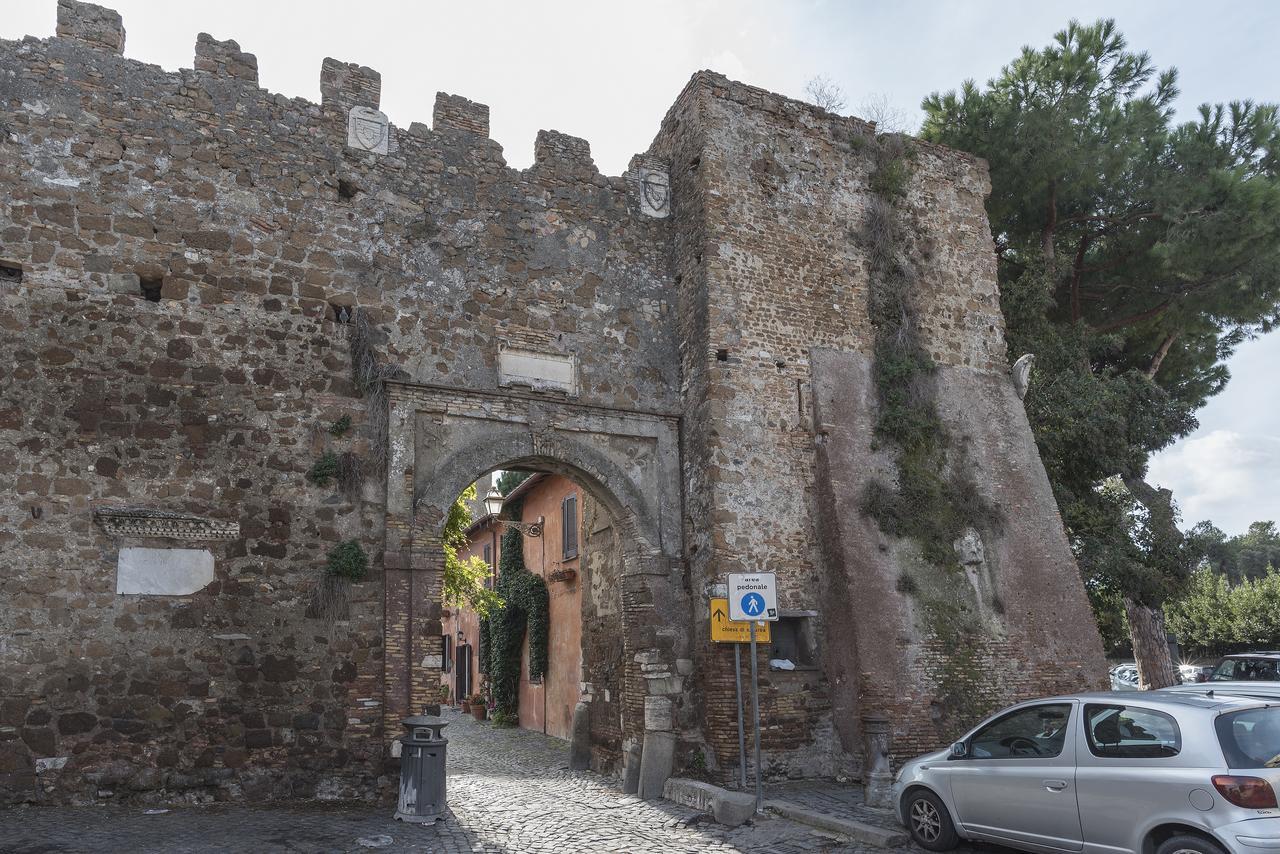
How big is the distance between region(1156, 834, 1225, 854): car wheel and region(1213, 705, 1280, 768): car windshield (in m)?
0.44

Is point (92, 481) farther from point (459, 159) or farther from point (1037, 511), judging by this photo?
point (1037, 511)

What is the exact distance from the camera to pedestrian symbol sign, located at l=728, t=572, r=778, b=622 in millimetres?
8867

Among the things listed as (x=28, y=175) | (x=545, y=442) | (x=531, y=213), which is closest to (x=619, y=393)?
(x=545, y=442)

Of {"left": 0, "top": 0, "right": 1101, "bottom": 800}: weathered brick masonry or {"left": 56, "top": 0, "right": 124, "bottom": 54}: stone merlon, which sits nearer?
{"left": 0, "top": 0, "right": 1101, "bottom": 800}: weathered brick masonry

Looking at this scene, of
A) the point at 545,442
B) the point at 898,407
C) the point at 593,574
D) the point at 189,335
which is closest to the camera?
the point at 189,335

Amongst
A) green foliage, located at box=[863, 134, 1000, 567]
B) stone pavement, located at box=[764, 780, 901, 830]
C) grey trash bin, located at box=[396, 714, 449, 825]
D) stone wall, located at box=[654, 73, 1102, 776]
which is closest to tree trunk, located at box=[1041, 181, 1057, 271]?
stone wall, located at box=[654, 73, 1102, 776]

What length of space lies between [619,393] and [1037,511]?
5614 mm

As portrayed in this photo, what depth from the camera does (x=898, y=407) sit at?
11.9 m

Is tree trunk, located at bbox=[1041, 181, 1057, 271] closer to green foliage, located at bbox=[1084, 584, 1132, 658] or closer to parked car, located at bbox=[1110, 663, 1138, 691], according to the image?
green foliage, located at bbox=[1084, 584, 1132, 658]

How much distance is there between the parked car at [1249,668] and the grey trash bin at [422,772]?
968 cm

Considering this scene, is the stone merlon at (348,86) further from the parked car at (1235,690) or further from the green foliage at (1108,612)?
the green foliage at (1108,612)

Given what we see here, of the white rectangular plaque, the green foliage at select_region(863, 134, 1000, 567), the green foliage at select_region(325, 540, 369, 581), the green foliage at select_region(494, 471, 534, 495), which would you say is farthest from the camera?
the green foliage at select_region(494, 471, 534, 495)

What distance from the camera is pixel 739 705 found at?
368 inches

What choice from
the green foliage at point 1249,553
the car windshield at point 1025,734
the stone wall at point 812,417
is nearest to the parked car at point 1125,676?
the stone wall at point 812,417
